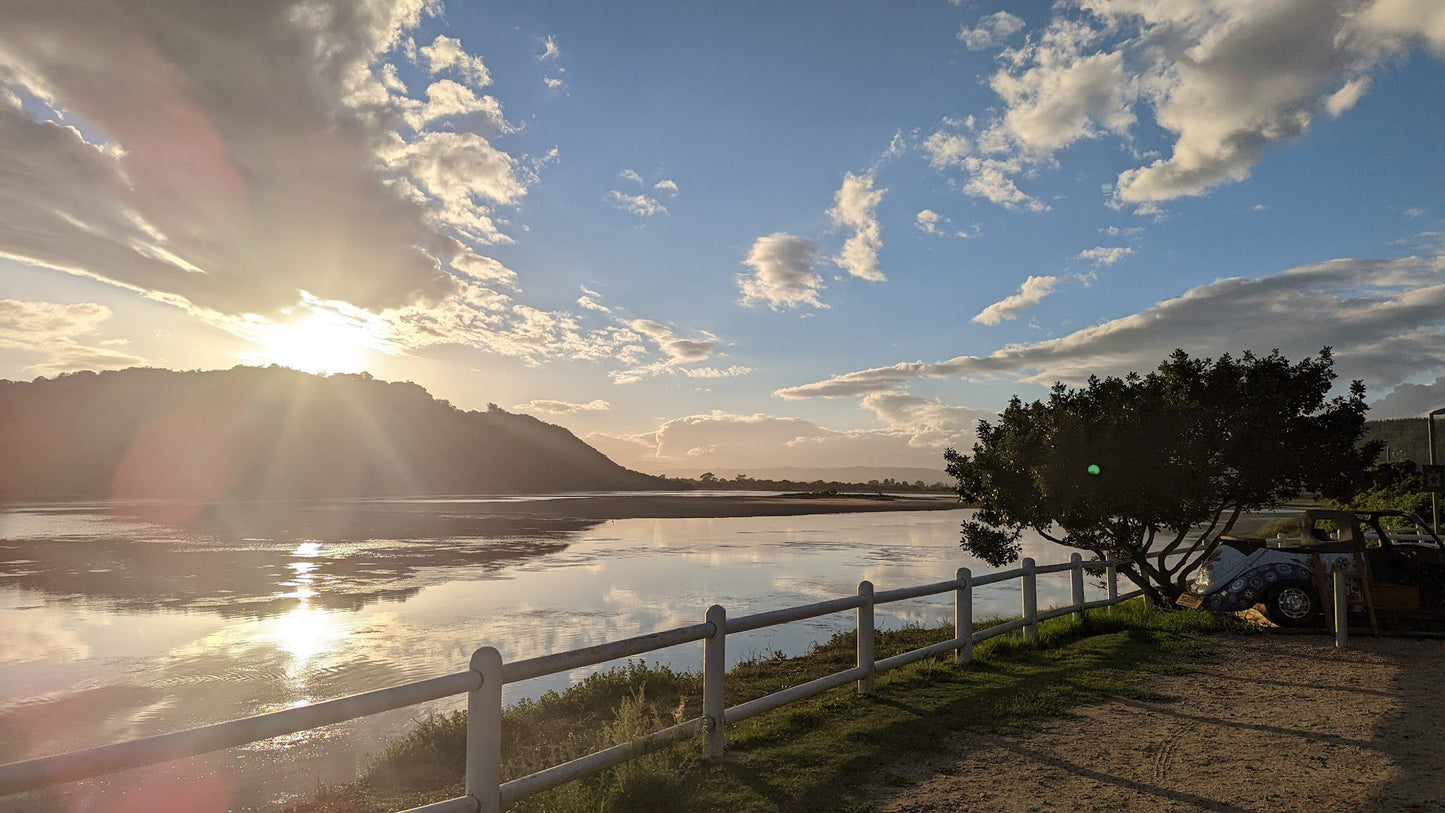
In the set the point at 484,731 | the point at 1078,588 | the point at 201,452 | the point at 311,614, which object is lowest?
the point at 311,614

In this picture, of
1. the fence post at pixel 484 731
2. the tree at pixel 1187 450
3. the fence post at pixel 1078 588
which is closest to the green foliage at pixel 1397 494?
the tree at pixel 1187 450

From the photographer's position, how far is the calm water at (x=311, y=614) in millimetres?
10719

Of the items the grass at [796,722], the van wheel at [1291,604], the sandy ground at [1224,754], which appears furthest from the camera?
the van wheel at [1291,604]

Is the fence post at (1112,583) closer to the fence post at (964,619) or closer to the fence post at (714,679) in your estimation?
the fence post at (964,619)

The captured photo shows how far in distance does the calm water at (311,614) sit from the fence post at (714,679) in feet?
16.0

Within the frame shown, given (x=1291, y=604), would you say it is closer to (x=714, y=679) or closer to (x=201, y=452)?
(x=714, y=679)

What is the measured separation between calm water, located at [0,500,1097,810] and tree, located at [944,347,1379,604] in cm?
641

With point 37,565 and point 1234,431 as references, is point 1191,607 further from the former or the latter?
point 37,565

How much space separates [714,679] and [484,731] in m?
2.71

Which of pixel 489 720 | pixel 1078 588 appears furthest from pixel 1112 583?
pixel 489 720

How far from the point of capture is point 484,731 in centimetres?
529

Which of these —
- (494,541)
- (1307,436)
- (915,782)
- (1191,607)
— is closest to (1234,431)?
(1307,436)

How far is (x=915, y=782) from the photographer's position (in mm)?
6980

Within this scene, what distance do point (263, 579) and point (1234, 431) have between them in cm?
2676
